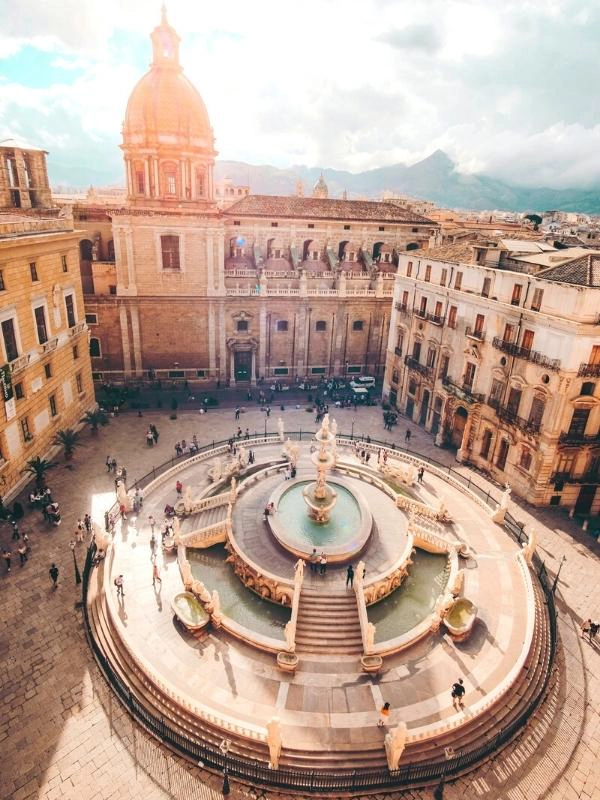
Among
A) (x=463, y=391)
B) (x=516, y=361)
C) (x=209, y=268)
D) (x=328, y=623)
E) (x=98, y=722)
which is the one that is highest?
(x=209, y=268)

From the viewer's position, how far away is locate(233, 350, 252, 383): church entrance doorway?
Result: 44.7 meters

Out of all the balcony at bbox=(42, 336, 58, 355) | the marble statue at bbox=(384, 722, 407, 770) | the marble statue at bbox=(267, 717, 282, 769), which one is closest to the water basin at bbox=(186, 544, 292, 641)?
the marble statue at bbox=(267, 717, 282, 769)

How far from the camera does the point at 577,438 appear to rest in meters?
26.1

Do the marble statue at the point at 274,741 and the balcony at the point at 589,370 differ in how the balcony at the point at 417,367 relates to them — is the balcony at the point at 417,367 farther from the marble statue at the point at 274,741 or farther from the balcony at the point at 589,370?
the marble statue at the point at 274,741

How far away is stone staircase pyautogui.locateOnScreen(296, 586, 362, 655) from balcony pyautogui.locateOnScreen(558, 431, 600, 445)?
15.1 metres

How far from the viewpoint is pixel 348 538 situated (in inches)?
846

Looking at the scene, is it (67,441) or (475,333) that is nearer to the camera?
(67,441)

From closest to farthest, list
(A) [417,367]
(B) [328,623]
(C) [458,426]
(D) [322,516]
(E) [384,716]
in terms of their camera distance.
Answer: (E) [384,716] < (B) [328,623] < (D) [322,516] < (C) [458,426] < (A) [417,367]

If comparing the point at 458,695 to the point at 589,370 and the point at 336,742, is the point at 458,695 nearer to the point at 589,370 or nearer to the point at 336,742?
the point at 336,742

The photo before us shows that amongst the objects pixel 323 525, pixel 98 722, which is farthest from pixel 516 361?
pixel 98 722

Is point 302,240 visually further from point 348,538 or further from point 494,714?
point 494,714

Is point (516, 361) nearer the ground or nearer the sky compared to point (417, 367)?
nearer the sky

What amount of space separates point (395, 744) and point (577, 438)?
19.0 m

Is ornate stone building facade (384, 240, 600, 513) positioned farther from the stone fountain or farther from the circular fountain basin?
the stone fountain
